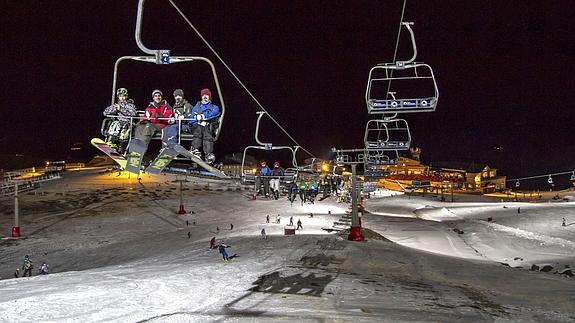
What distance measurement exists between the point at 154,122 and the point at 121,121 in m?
0.48

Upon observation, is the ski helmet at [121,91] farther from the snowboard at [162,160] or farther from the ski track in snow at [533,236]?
the ski track in snow at [533,236]

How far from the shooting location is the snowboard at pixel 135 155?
5.97 m

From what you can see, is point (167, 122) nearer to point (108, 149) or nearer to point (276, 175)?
point (108, 149)

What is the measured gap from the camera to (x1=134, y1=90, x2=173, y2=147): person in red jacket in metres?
6.16

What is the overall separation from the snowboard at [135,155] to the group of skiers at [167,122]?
108mm

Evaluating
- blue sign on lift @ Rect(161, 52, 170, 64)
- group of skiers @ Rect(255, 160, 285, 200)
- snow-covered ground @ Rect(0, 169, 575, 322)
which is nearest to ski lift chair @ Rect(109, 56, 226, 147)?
blue sign on lift @ Rect(161, 52, 170, 64)

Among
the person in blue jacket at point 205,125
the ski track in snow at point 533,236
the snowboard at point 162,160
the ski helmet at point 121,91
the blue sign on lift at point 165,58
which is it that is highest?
the blue sign on lift at point 165,58

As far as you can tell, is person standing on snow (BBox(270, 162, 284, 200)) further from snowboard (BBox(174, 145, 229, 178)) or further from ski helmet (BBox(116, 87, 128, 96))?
ski helmet (BBox(116, 87, 128, 96))

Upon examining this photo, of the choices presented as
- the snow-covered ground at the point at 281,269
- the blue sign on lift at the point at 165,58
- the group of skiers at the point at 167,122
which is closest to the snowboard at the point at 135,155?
the group of skiers at the point at 167,122

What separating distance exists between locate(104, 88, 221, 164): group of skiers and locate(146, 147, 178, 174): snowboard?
0.10 metres

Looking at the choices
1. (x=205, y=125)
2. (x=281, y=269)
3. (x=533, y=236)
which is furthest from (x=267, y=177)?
(x=533, y=236)

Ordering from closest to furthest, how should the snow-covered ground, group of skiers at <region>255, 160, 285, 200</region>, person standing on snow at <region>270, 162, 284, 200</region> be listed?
1. the snow-covered ground
2. group of skiers at <region>255, 160, 285, 200</region>
3. person standing on snow at <region>270, 162, 284, 200</region>

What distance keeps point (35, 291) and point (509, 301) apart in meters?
13.5

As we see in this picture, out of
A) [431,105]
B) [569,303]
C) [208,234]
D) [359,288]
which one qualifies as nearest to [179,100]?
[431,105]
